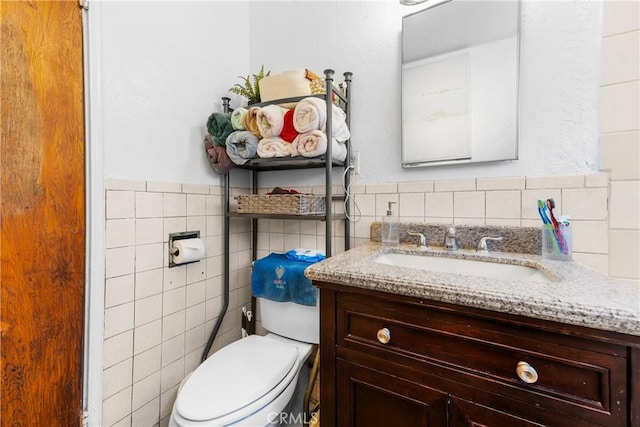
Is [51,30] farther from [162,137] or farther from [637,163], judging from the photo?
[637,163]

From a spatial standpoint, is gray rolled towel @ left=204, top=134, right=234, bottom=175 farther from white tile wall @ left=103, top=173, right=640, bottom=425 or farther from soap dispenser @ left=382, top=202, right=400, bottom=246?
soap dispenser @ left=382, top=202, right=400, bottom=246

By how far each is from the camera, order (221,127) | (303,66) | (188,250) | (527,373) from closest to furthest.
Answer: (527,373) < (188,250) < (221,127) < (303,66)

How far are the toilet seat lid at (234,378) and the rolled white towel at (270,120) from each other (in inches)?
36.5

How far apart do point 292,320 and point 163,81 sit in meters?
1.20

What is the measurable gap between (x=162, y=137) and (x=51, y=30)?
1.42 feet

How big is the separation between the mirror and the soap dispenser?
0.83ft

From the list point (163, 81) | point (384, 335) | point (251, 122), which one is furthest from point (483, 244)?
point (163, 81)

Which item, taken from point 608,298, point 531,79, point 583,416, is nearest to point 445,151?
point 531,79

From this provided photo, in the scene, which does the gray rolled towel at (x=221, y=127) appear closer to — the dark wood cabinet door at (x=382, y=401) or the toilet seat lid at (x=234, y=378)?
the toilet seat lid at (x=234, y=378)

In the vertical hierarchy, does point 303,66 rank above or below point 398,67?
above

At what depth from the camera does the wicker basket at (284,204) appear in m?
1.17

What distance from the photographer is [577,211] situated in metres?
0.91

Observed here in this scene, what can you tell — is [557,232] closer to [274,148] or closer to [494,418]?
[494,418]

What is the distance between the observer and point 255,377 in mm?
951
